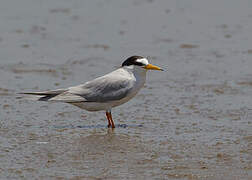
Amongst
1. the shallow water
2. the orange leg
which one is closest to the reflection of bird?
the orange leg

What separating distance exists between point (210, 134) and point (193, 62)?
3238 millimetres

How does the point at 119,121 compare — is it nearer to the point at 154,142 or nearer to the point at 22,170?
the point at 154,142

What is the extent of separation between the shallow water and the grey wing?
32 centimetres

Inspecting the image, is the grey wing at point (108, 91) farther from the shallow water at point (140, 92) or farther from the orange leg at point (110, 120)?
the shallow water at point (140, 92)

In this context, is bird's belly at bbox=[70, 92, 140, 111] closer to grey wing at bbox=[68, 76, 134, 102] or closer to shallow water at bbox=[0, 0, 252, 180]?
grey wing at bbox=[68, 76, 134, 102]

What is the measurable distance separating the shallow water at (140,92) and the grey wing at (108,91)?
0.32 m

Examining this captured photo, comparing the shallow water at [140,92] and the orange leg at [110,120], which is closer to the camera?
the shallow water at [140,92]

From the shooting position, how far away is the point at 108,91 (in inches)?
286

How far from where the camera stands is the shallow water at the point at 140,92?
19.2 feet

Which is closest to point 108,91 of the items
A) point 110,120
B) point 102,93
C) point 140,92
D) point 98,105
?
point 102,93

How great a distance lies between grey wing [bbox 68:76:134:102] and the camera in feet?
23.8

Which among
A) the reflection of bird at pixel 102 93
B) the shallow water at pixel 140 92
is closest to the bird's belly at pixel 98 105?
the reflection of bird at pixel 102 93

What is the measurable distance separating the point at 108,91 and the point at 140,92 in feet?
4.47

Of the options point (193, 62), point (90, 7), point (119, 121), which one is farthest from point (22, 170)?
point (90, 7)
